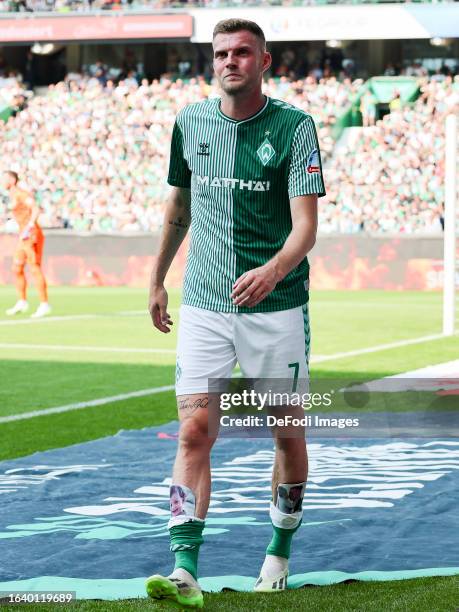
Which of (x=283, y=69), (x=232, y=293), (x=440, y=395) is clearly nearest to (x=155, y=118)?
(x=283, y=69)

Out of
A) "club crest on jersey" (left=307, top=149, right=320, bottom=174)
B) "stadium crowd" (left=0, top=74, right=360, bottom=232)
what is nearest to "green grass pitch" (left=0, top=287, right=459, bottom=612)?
"club crest on jersey" (left=307, top=149, right=320, bottom=174)

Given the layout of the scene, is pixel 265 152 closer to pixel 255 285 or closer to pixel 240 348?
pixel 255 285

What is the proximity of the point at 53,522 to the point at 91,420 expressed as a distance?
364cm

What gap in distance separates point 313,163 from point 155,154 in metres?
31.4

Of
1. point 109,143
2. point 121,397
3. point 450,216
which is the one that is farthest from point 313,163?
point 109,143

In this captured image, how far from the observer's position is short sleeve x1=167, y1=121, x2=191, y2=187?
465 cm

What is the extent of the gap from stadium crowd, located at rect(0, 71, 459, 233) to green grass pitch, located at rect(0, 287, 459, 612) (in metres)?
6.08

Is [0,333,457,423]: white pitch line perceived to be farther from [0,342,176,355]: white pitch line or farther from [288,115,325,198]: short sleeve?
[288,115,325,198]: short sleeve

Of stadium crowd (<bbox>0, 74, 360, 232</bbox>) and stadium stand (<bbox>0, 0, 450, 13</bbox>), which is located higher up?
stadium stand (<bbox>0, 0, 450, 13</bbox>)

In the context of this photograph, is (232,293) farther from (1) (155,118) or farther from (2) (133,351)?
(1) (155,118)

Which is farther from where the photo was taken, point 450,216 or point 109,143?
point 109,143

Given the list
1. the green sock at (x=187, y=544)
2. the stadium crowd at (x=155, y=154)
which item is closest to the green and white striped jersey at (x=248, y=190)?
the green sock at (x=187, y=544)

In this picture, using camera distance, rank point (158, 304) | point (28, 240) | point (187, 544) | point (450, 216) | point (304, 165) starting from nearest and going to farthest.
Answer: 1. point (187, 544)
2. point (304, 165)
3. point (158, 304)
4. point (450, 216)
5. point (28, 240)

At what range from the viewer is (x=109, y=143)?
118ft
